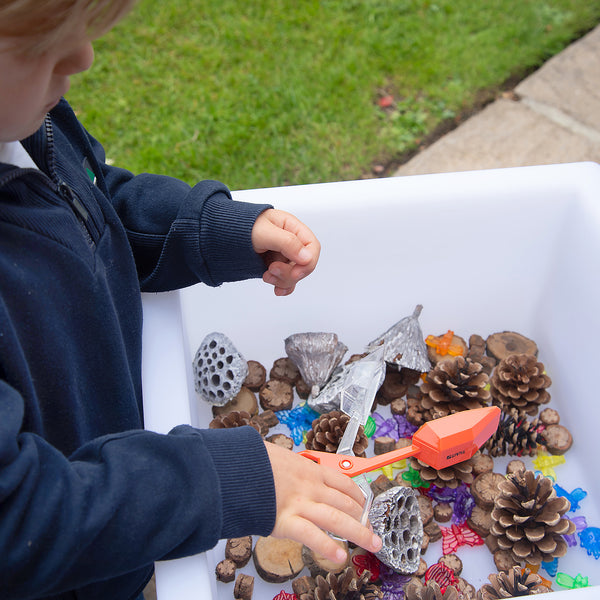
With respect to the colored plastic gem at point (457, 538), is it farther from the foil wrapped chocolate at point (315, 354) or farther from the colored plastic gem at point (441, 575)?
the foil wrapped chocolate at point (315, 354)

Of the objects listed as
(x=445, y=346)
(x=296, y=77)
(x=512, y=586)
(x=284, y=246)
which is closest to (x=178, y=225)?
(x=284, y=246)

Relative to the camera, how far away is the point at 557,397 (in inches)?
37.1

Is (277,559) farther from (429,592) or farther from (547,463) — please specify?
(547,463)

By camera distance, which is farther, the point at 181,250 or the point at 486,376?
the point at 486,376

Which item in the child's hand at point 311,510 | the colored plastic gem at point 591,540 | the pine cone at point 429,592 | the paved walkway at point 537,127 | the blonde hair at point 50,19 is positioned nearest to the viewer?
the blonde hair at point 50,19

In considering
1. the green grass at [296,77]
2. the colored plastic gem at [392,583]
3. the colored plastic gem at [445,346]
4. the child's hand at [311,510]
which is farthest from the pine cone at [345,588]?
the green grass at [296,77]

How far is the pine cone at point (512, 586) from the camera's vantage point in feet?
2.39

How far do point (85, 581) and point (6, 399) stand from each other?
0.52ft

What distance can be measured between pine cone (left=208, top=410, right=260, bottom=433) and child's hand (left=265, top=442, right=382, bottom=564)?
0.27m

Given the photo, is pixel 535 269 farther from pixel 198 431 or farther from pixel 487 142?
pixel 487 142

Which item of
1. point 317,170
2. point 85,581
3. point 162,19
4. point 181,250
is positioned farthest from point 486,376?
point 162,19

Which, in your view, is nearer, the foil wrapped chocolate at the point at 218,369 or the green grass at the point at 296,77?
the foil wrapped chocolate at the point at 218,369

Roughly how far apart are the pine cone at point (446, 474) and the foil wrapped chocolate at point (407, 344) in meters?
0.13

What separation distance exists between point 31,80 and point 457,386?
0.65 metres
